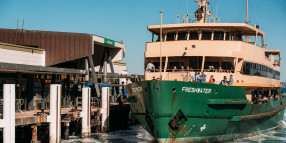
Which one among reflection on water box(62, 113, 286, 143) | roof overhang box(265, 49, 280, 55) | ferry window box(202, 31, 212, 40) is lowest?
reflection on water box(62, 113, 286, 143)

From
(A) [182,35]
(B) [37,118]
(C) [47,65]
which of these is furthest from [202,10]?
(B) [37,118]

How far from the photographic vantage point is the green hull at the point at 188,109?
15180 millimetres

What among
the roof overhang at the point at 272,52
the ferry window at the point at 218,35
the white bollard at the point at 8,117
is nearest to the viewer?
the white bollard at the point at 8,117

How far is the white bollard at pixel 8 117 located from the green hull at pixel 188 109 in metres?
5.56

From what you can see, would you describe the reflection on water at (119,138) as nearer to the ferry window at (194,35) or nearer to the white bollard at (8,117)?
the white bollard at (8,117)

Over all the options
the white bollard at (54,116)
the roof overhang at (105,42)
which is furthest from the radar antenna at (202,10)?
the white bollard at (54,116)

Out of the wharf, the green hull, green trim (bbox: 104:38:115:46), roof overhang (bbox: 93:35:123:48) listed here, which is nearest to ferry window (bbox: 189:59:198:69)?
the green hull

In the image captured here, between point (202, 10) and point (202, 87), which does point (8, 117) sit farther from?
point (202, 10)

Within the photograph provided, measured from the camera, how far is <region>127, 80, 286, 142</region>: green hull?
15.2 m

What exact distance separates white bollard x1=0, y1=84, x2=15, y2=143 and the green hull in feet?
18.2

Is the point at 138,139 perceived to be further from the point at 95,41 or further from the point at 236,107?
the point at 95,41

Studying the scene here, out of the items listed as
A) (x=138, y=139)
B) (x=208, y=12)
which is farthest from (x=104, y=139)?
(x=208, y=12)

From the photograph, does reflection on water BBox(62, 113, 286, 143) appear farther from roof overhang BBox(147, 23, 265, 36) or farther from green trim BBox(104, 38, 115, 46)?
green trim BBox(104, 38, 115, 46)

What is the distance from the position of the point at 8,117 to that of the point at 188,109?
7597 mm
